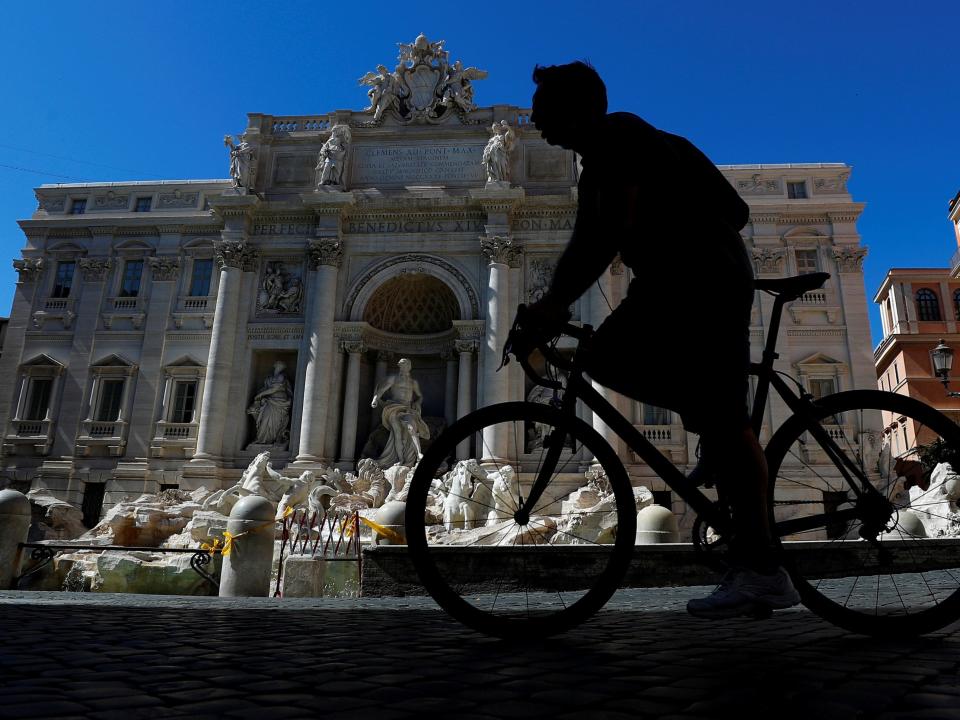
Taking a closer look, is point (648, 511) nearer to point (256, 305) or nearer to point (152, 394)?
point (256, 305)

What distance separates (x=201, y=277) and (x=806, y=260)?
23.1 metres

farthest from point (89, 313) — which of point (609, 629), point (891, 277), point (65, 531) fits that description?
point (891, 277)

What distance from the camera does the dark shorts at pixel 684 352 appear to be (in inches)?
108

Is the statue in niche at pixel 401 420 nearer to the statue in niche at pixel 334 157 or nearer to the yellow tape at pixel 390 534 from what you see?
the statue in niche at pixel 334 157

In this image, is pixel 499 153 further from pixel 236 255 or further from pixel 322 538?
pixel 322 538

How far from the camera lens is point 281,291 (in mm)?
24484

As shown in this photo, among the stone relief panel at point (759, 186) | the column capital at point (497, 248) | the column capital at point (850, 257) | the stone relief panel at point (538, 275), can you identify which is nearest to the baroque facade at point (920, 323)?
the column capital at point (850, 257)

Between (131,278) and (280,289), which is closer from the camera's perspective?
(280,289)

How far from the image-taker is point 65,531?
21.1 meters

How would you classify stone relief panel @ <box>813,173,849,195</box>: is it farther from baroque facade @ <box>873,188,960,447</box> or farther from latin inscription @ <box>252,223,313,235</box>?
latin inscription @ <box>252,223,313,235</box>

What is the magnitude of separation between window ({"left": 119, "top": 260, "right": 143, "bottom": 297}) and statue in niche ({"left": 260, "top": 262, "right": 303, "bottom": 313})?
5.69 meters

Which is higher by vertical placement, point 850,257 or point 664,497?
point 850,257

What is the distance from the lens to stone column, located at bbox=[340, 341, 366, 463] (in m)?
22.6

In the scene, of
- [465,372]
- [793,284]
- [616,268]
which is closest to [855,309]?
[616,268]
